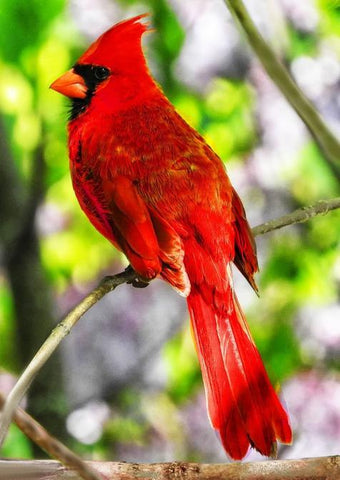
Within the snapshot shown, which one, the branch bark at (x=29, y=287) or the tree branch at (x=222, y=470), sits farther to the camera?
the branch bark at (x=29, y=287)

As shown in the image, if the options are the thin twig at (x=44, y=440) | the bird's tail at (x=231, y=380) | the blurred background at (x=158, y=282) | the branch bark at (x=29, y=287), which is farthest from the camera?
the branch bark at (x=29, y=287)

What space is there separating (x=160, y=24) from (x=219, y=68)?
134mm

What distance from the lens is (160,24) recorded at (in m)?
1.17

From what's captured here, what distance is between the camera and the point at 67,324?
714 mm

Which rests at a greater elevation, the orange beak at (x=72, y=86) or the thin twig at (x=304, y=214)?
the orange beak at (x=72, y=86)

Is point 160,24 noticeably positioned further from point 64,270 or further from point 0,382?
point 0,382

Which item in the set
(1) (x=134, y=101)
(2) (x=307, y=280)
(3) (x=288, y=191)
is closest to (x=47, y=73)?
(1) (x=134, y=101)

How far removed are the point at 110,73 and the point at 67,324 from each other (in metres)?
0.40

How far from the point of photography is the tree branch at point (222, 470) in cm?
79

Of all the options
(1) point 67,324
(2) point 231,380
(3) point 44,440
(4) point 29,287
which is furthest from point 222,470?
(4) point 29,287

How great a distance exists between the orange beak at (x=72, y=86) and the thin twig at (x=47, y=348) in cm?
24

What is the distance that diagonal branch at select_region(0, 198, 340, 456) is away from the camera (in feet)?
1.88

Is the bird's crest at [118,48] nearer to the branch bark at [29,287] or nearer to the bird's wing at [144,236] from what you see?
the bird's wing at [144,236]

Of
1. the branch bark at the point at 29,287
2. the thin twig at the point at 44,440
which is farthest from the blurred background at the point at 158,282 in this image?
the thin twig at the point at 44,440
